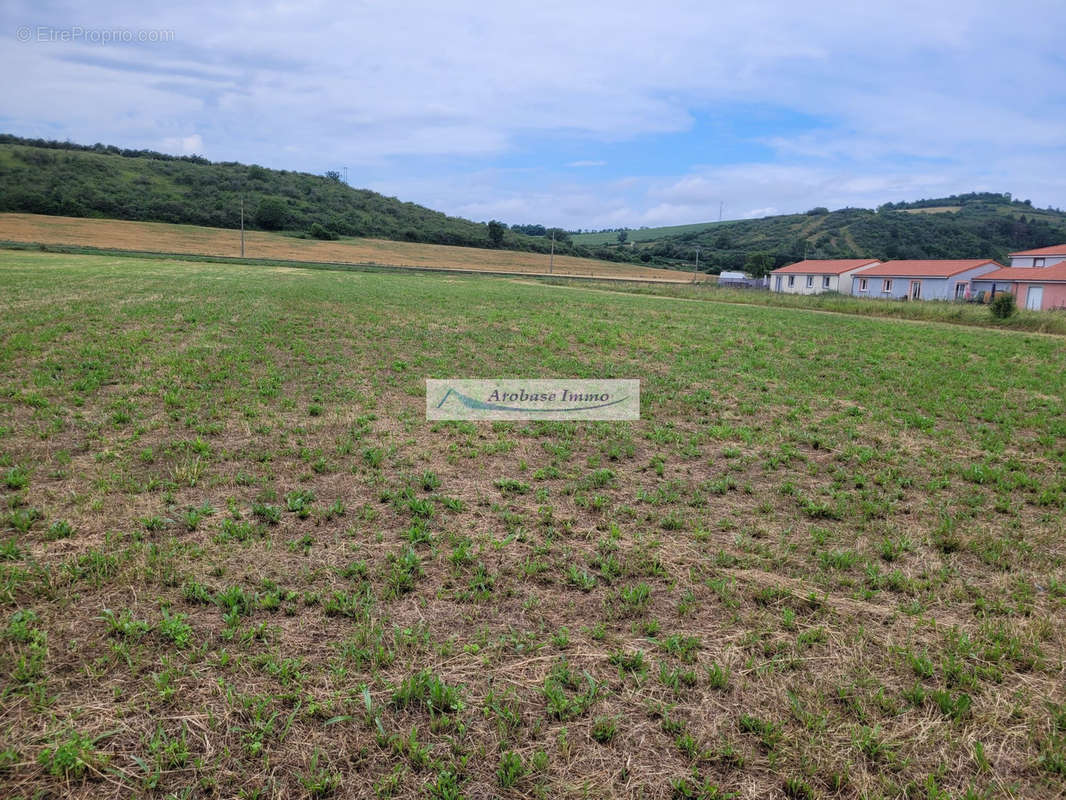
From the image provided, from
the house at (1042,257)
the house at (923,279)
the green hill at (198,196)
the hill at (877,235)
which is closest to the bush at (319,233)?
the green hill at (198,196)

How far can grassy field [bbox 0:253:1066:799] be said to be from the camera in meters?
2.82

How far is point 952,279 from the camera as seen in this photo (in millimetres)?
54438

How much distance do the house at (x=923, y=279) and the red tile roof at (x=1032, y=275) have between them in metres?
1.19

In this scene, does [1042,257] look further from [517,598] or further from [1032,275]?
[517,598]

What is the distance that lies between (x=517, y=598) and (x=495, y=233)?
114045 millimetres

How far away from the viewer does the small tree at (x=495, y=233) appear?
11137 centimetres

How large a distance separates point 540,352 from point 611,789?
484 inches

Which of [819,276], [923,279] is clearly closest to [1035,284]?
[923,279]

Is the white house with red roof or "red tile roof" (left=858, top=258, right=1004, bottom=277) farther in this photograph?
"red tile roof" (left=858, top=258, right=1004, bottom=277)

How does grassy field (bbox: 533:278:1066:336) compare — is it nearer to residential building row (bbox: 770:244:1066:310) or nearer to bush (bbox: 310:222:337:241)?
residential building row (bbox: 770:244:1066:310)

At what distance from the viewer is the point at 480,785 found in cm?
271

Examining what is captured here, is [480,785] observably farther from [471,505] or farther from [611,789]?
[471,505]

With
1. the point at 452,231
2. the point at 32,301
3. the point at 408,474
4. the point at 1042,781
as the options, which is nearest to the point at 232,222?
the point at 452,231

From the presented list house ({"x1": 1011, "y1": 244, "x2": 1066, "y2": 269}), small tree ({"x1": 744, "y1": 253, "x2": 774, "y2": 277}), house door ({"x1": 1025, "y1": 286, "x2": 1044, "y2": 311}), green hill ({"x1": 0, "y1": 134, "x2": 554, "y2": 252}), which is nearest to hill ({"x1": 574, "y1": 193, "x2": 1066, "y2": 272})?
small tree ({"x1": 744, "y1": 253, "x2": 774, "y2": 277})
